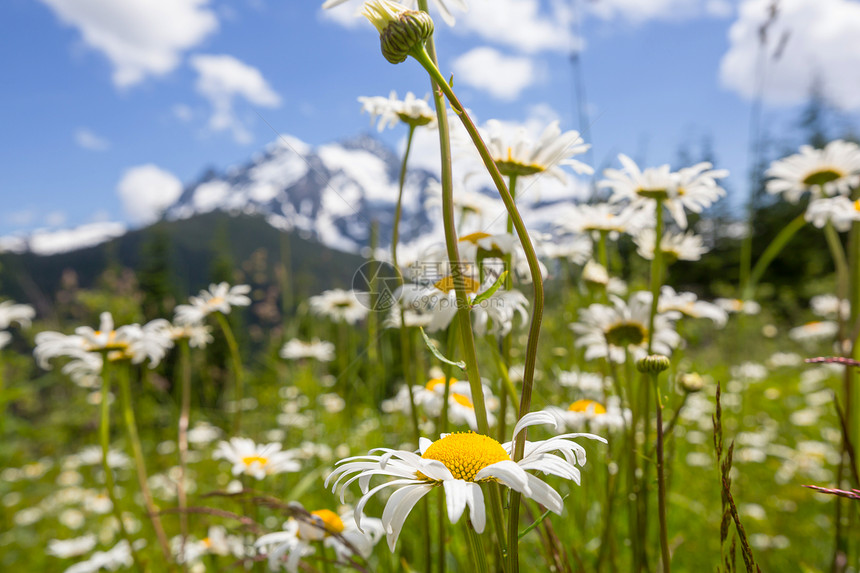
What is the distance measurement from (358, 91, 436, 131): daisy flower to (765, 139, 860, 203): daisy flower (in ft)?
3.71

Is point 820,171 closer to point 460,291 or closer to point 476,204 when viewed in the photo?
point 476,204

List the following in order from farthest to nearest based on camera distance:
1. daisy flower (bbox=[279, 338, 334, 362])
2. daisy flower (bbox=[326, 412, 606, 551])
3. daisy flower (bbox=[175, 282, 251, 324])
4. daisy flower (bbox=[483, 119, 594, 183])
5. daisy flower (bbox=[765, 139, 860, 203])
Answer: daisy flower (bbox=[279, 338, 334, 362]) < daisy flower (bbox=[175, 282, 251, 324]) < daisy flower (bbox=[765, 139, 860, 203]) < daisy flower (bbox=[483, 119, 594, 183]) < daisy flower (bbox=[326, 412, 606, 551])

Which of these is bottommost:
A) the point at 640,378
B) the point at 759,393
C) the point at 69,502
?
the point at 69,502

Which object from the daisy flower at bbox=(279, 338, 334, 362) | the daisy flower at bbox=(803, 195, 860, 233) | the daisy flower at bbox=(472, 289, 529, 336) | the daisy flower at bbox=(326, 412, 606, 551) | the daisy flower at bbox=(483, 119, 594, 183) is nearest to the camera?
the daisy flower at bbox=(326, 412, 606, 551)

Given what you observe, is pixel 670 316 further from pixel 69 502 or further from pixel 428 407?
pixel 69 502

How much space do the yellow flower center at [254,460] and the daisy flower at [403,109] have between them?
0.87 meters

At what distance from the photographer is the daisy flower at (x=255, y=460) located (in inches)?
47.3

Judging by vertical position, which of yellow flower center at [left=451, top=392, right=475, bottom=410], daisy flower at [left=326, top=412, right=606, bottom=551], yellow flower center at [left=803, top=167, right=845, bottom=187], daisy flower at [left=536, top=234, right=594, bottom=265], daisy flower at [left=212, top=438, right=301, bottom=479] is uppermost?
yellow flower center at [left=803, top=167, right=845, bottom=187]

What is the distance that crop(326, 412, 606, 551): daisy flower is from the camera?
1.44ft

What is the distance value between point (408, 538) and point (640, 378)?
2.93 feet

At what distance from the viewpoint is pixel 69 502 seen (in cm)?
341

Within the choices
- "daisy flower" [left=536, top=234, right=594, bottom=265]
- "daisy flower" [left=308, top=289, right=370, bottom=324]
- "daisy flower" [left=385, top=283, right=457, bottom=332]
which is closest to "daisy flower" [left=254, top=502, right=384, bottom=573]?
"daisy flower" [left=385, top=283, right=457, bottom=332]

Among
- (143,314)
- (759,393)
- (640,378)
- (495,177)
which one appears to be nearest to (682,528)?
(640,378)

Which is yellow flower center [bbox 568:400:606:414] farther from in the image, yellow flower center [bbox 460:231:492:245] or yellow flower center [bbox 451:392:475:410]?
→ yellow flower center [bbox 460:231:492:245]
